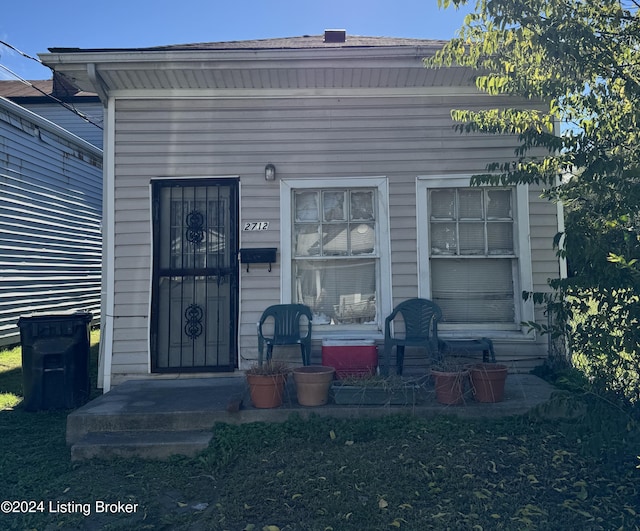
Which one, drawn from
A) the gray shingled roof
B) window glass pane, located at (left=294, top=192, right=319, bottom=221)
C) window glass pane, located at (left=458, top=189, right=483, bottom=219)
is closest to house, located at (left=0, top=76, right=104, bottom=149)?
the gray shingled roof

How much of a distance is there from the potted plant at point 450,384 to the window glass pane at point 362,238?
1620 mm

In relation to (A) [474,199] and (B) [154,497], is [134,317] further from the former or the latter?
(A) [474,199]

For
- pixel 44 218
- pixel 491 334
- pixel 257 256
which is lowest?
pixel 491 334

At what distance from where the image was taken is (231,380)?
4828mm

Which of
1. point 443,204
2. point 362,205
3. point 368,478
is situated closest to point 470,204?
point 443,204

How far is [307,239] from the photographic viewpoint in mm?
5145

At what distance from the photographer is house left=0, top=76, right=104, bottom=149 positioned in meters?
12.8

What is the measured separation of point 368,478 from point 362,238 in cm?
271

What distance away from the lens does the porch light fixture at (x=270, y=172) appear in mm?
5016

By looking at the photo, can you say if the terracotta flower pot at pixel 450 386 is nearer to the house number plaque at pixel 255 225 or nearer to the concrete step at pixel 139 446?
the concrete step at pixel 139 446

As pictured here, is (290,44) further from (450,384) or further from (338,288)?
(450,384)

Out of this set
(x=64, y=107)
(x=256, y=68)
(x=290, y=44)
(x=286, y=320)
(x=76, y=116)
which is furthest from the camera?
(x=76, y=116)

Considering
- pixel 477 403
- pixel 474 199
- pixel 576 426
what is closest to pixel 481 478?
pixel 576 426

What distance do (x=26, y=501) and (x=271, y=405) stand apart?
171 centimetres
